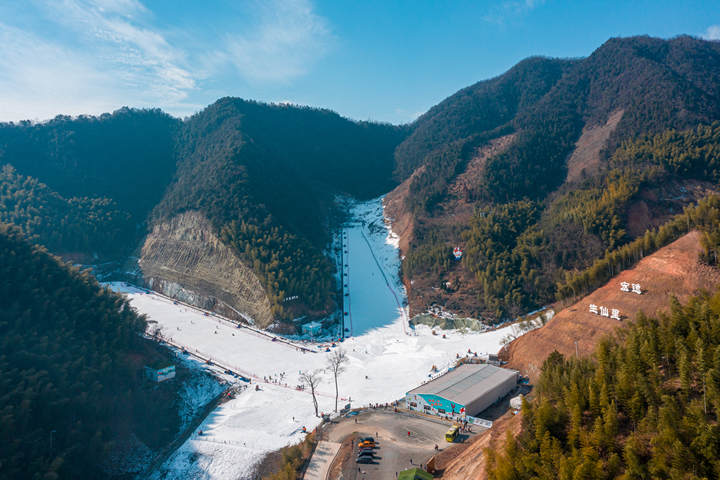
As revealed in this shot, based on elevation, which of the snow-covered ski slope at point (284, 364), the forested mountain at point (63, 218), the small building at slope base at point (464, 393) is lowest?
the snow-covered ski slope at point (284, 364)

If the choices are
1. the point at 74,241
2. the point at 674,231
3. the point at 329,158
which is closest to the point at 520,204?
the point at 674,231

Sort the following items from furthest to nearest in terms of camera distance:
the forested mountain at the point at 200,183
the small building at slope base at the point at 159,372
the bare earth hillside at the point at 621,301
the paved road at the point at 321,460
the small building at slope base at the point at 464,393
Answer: the forested mountain at the point at 200,183, the small building at slope base at the point at 159,372, the bare earth hillside at the point at 621,301, the small building at slope base at the point at 464,393, the paved road at the point at 321,460

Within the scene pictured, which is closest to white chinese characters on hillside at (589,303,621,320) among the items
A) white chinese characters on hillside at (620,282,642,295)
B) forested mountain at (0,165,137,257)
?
white chinese characters on hillside at (620,282,642,295)

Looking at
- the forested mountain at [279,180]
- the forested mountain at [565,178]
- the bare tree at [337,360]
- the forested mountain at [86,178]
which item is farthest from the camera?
the forested mountain at [86,178]

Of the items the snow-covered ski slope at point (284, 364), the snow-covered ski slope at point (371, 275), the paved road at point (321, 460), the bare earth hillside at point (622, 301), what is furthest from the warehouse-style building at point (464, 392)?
the snow-covered ski slope at point (371, 275)

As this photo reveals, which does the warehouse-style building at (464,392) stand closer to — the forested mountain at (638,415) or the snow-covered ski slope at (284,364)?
the snow-covered ski slope at (284,364)

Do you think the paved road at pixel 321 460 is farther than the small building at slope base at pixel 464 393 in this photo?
No

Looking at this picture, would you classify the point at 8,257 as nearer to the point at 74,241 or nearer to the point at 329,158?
the point at 74,241
